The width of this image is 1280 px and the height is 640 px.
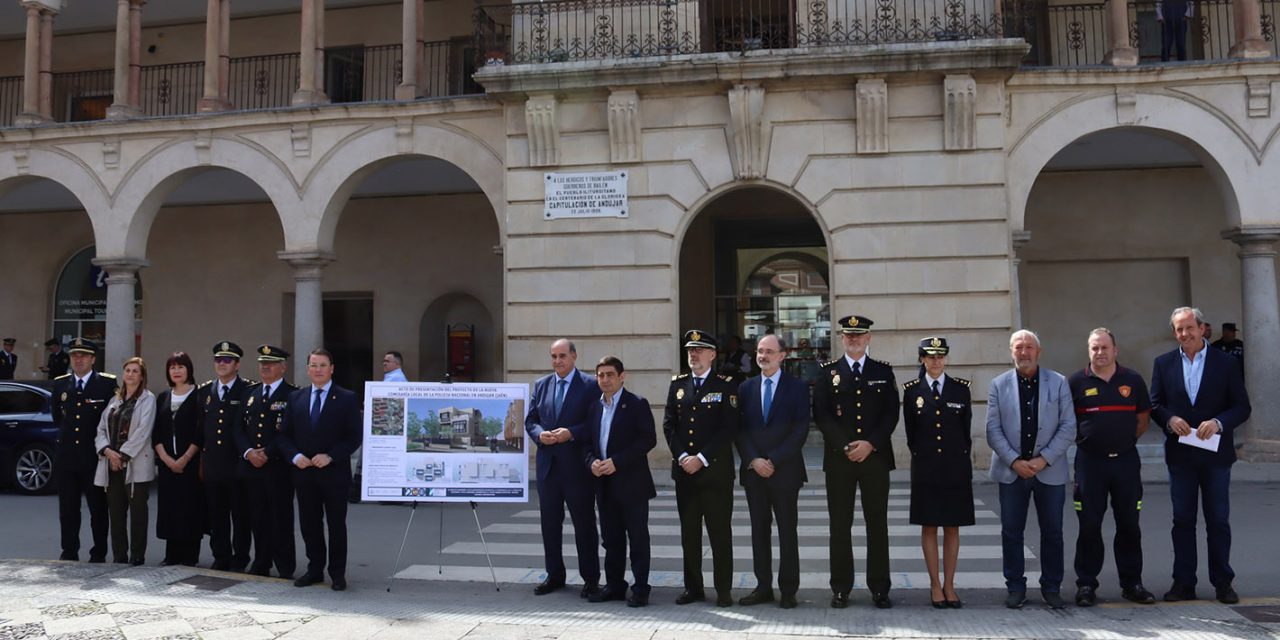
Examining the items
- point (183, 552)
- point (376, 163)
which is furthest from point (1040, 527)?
point (376, 163)

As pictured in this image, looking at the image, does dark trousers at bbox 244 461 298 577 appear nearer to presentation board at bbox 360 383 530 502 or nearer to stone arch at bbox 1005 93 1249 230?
presentation board at bbox 360 383 530 502

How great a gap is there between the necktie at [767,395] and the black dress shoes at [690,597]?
1400 mm

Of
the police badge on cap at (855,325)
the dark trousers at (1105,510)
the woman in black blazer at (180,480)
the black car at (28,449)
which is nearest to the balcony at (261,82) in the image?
the black car at (28,449)

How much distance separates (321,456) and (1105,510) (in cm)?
593

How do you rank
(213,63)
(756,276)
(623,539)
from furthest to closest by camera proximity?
(756,276)
(213,63)
(623,539)

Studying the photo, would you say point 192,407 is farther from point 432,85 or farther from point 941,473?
point 432,85

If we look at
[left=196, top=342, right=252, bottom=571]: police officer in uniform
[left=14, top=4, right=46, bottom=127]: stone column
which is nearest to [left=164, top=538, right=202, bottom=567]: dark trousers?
[left=196, top=342, right=252, bottom=571]: police officer in uniform

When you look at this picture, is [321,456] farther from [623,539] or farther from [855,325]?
[855,325]

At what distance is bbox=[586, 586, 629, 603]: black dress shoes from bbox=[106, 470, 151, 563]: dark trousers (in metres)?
4.18

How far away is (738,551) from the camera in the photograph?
9172 mm

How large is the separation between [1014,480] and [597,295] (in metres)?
9.06

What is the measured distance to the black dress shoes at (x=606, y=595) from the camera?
7.25 m

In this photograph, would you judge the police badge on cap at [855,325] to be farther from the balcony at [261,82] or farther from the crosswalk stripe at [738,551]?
the balcony at [261,82]

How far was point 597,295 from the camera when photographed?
1520cm
